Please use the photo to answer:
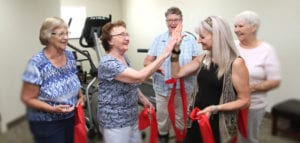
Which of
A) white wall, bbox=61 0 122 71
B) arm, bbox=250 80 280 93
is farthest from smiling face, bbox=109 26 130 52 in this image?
white wall, bbox=61 0 122 71

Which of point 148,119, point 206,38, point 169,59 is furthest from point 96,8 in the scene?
point 206,38

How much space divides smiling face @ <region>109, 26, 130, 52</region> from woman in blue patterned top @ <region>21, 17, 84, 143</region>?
0.28 meters

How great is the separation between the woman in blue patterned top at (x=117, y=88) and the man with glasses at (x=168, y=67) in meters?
0.84

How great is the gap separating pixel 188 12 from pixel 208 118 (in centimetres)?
368

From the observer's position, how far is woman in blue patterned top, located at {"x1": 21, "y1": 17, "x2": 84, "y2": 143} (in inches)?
66.6

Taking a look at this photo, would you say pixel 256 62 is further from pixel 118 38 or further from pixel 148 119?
pixel 118 38

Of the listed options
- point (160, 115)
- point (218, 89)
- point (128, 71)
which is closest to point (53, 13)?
point (160, 115)

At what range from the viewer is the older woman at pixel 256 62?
80.0 inches

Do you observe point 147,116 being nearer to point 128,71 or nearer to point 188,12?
point 128,71

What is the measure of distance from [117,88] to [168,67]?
1.14m

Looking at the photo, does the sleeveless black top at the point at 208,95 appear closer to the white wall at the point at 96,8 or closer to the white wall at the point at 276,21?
the white wall at the point at 276,21

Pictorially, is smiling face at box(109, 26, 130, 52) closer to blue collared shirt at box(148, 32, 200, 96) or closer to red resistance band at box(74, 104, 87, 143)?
red resistance band at box(74, 104, 87, 143)

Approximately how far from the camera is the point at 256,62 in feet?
6.68

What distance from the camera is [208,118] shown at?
164 cm
